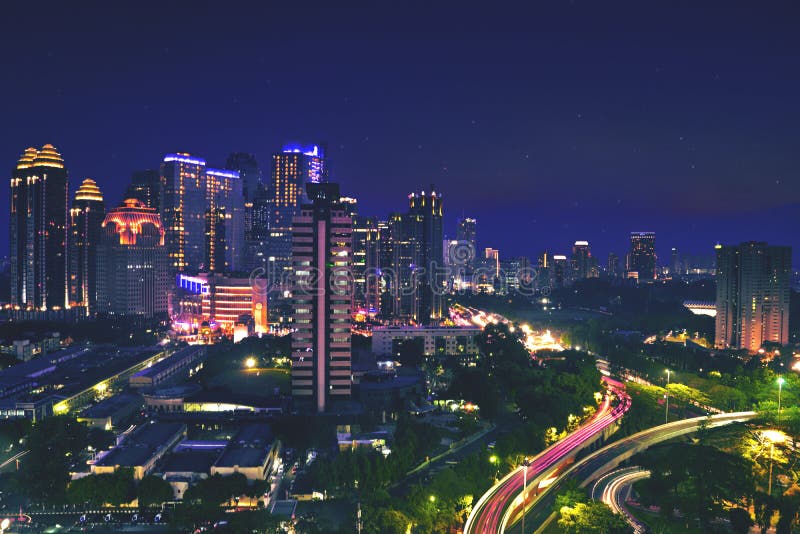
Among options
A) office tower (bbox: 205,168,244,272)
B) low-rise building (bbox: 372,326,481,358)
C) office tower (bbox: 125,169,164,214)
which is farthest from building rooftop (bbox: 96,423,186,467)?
office tower (bbox: 125,169,164,214)

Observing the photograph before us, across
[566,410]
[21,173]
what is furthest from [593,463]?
[21,173]

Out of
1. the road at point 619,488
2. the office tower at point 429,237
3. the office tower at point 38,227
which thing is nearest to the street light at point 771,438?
the road at point 619,488

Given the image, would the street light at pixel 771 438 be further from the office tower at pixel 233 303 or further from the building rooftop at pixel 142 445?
the office tower at pixel 233 303

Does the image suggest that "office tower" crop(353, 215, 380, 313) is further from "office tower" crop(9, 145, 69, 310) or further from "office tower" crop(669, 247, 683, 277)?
"office tower" crop(669, 247, 683, 277)

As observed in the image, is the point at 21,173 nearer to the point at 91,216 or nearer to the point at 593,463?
the point at 91,216

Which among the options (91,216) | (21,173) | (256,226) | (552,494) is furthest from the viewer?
(256,226)

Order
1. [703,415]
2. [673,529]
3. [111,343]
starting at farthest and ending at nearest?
[111,343], [703,415], [673,529]

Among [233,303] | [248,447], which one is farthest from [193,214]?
[248,447]
